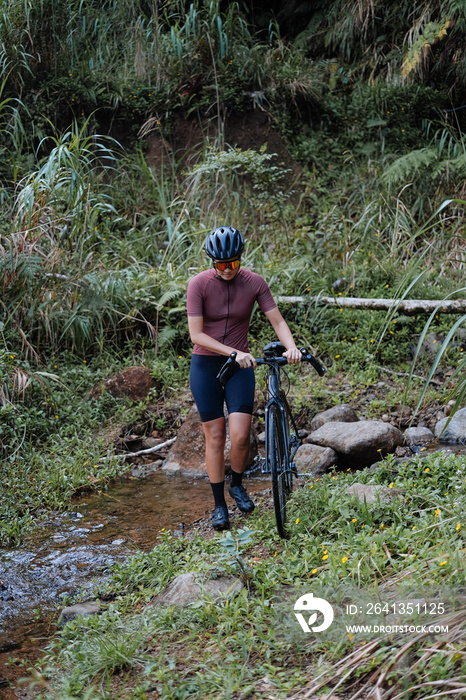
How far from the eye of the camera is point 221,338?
13.0ft

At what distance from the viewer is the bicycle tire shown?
3.45 meters

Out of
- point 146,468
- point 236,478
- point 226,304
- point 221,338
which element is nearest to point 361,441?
point 236,478

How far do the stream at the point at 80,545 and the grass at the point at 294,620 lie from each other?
25 centimetres

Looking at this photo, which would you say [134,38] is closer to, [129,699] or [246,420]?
[246,420]

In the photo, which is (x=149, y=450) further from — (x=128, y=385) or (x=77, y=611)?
(x=77, y=611)

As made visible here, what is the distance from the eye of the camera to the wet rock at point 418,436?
5.29 meters

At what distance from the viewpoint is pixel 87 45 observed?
10.5 m

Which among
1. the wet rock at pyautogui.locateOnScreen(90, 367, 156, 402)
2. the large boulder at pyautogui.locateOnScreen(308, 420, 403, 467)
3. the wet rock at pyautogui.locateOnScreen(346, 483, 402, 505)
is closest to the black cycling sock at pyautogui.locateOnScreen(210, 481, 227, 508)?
the wet rock at pyautogui.locateOnScreen(346, 483, 402, 505)

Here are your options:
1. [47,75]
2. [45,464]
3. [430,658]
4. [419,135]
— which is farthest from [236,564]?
[47,75]

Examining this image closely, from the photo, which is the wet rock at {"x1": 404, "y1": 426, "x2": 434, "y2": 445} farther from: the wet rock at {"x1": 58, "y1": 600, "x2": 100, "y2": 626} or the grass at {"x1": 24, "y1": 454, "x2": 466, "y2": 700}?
the wet rock at {"x1": 58, "y1": 600, "x2": 100, "y2": 626}

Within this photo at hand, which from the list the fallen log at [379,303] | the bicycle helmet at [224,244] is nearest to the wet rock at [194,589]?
the bicycle helmet at [224,244]

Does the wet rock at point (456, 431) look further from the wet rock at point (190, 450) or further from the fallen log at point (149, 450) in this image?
the fallen log at point (149, 450)

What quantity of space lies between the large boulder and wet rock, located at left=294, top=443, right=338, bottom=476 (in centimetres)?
9

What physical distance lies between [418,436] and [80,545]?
9.93ft
